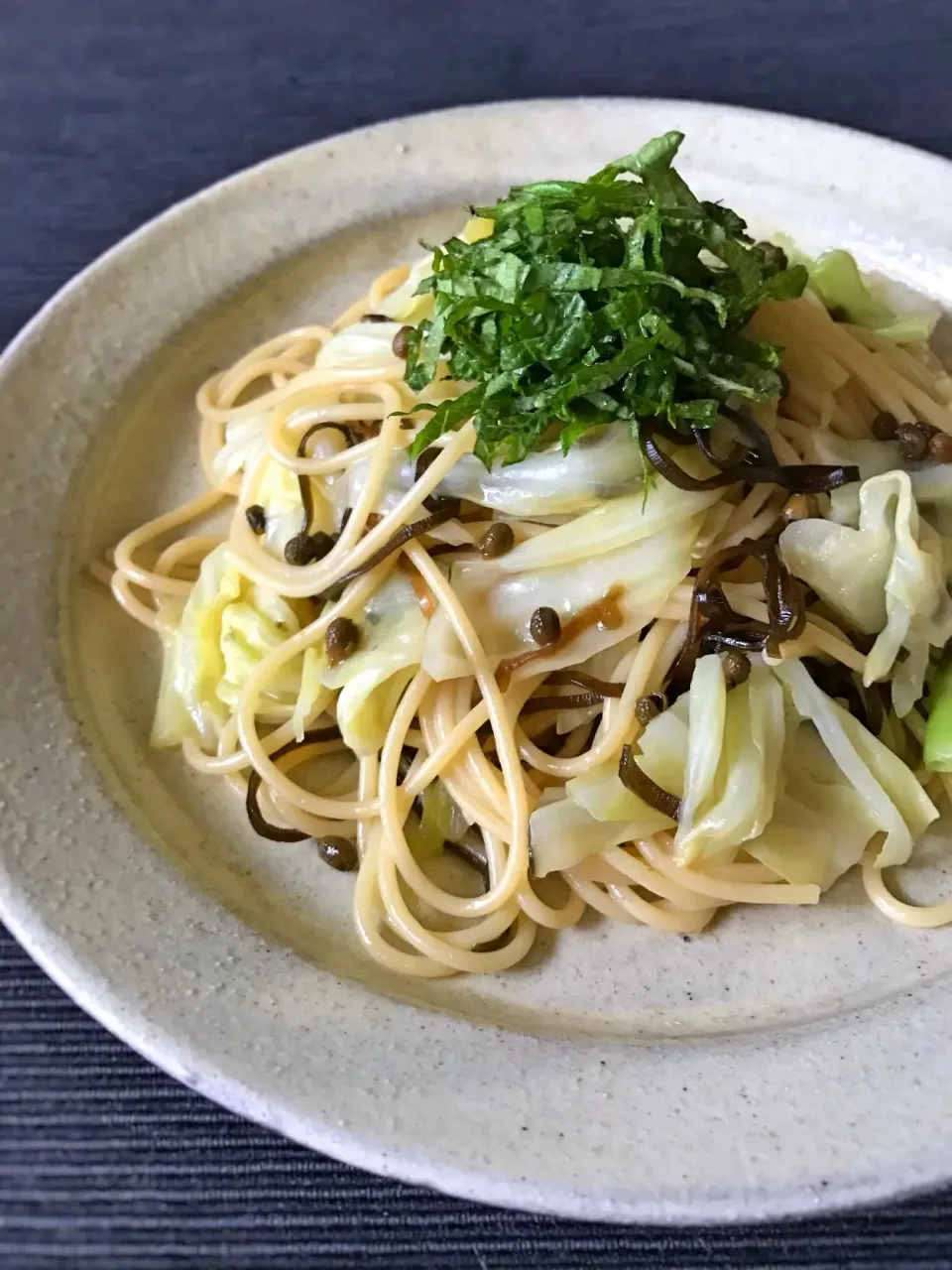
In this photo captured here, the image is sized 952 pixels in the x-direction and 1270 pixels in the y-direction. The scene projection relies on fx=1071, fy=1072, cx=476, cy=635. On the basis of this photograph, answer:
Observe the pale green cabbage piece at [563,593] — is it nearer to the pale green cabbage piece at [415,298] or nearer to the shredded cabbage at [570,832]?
the shredded cabbage at [570,832]

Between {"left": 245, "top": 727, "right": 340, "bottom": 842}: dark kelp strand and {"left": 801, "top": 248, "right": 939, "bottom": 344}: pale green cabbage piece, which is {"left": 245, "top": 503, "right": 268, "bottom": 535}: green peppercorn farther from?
{"left": 801, "top": 248, "right": 939, "bottom": 344}: pale green cabbage piece

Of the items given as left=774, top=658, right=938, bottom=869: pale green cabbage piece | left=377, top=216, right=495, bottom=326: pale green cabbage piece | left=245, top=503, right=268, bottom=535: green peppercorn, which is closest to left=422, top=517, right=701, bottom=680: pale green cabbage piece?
left=774, top=658, right=938, bottom=869: pale green cabbage piece

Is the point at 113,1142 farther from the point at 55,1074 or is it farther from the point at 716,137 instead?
the point at 716,137

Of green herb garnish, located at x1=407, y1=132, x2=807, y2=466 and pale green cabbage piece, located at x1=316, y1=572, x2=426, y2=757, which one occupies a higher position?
green herb garnish, located at x1=407, y1=132, x2=807, y2=466

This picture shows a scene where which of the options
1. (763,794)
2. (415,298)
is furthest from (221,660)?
(763,794)

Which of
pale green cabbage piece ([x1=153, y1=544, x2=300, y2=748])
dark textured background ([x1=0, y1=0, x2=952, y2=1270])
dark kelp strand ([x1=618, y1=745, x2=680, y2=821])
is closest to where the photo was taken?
dark textured background ([x1=0, y1=0, x2=952, y2=1270])

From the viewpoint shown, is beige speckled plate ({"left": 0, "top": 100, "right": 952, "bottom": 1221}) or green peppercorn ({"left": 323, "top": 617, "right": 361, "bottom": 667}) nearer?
beige speckled plate ({"left": 0, "top": 100, "right": 952, "bottom": 1221})

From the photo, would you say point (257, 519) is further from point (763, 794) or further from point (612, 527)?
point (763, 794)
